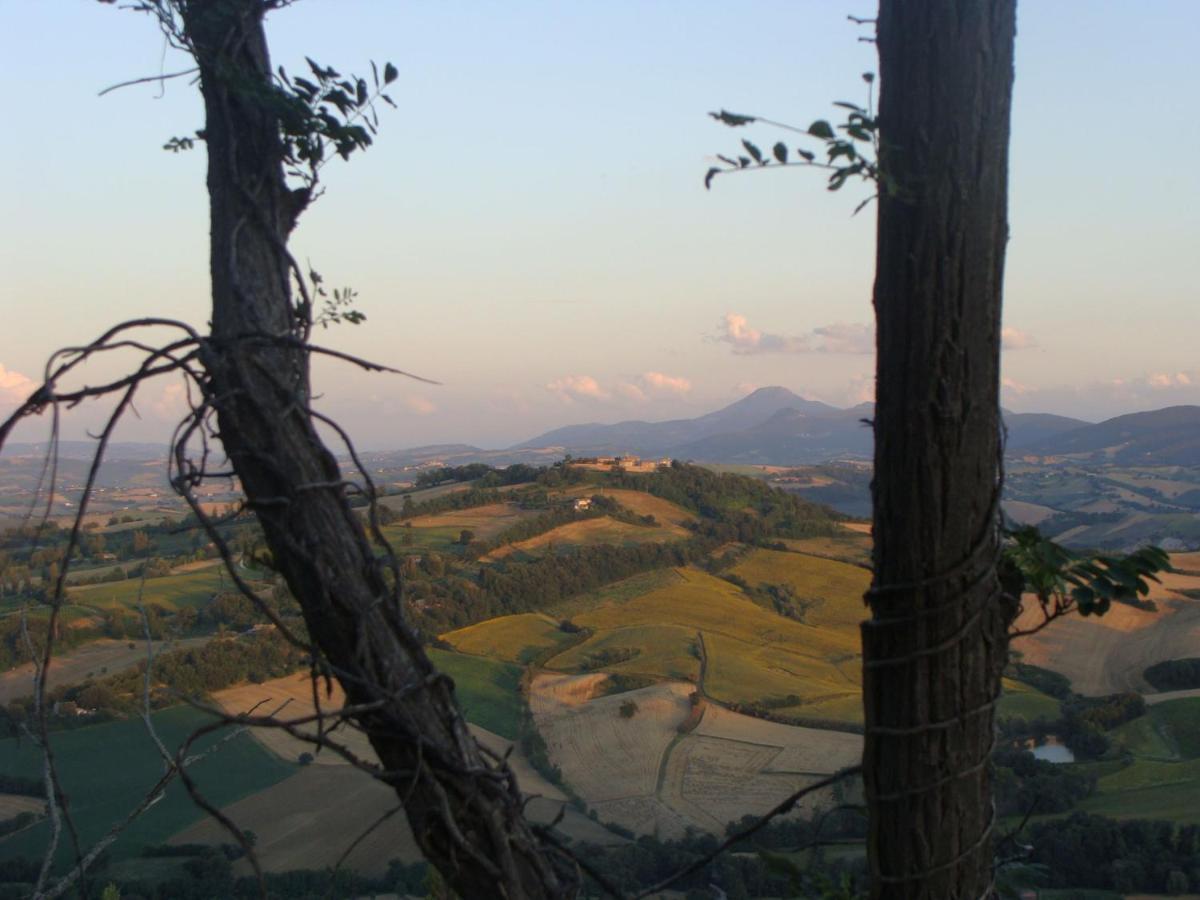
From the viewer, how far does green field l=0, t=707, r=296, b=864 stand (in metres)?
19.5

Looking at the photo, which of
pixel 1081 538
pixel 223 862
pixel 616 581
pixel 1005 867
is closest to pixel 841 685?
pixel 616 581

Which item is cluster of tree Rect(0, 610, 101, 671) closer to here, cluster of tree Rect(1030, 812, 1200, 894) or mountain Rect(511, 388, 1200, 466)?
cluster of tree Rect(1030, 812, 1200, 894)

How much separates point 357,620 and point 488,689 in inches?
1119

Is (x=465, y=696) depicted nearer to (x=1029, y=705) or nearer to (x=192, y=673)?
(x=192, y=673)

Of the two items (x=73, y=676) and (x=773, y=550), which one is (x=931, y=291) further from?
(x=773, y=550)

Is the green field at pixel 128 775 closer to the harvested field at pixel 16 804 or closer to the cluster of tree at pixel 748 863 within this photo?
the harvested field at pixel 16 804

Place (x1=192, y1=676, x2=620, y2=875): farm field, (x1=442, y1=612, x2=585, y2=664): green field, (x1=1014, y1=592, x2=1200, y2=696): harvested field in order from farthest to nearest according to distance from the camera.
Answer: (x1=442, y1=612, x2=585, y2=664): green field, (x1=1014, y1=592, x2=1200, y2=696): harvested field, (x1=192, y1=676, x2=620, y2=875): farm field

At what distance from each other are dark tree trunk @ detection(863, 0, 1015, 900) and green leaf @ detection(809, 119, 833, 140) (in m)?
0.10

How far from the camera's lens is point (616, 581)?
1655 inches

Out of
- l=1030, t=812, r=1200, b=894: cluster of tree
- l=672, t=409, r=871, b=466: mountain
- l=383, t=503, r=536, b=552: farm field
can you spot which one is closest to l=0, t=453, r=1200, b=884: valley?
l=383, t=503, r=536, b=552: farm field

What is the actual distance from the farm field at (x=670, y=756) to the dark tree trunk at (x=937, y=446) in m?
19.8

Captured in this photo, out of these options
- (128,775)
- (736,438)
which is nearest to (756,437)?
(736,438)

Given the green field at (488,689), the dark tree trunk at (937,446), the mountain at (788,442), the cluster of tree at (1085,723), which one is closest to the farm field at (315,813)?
the green field at (488,689)

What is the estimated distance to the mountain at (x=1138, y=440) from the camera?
8894 cm
